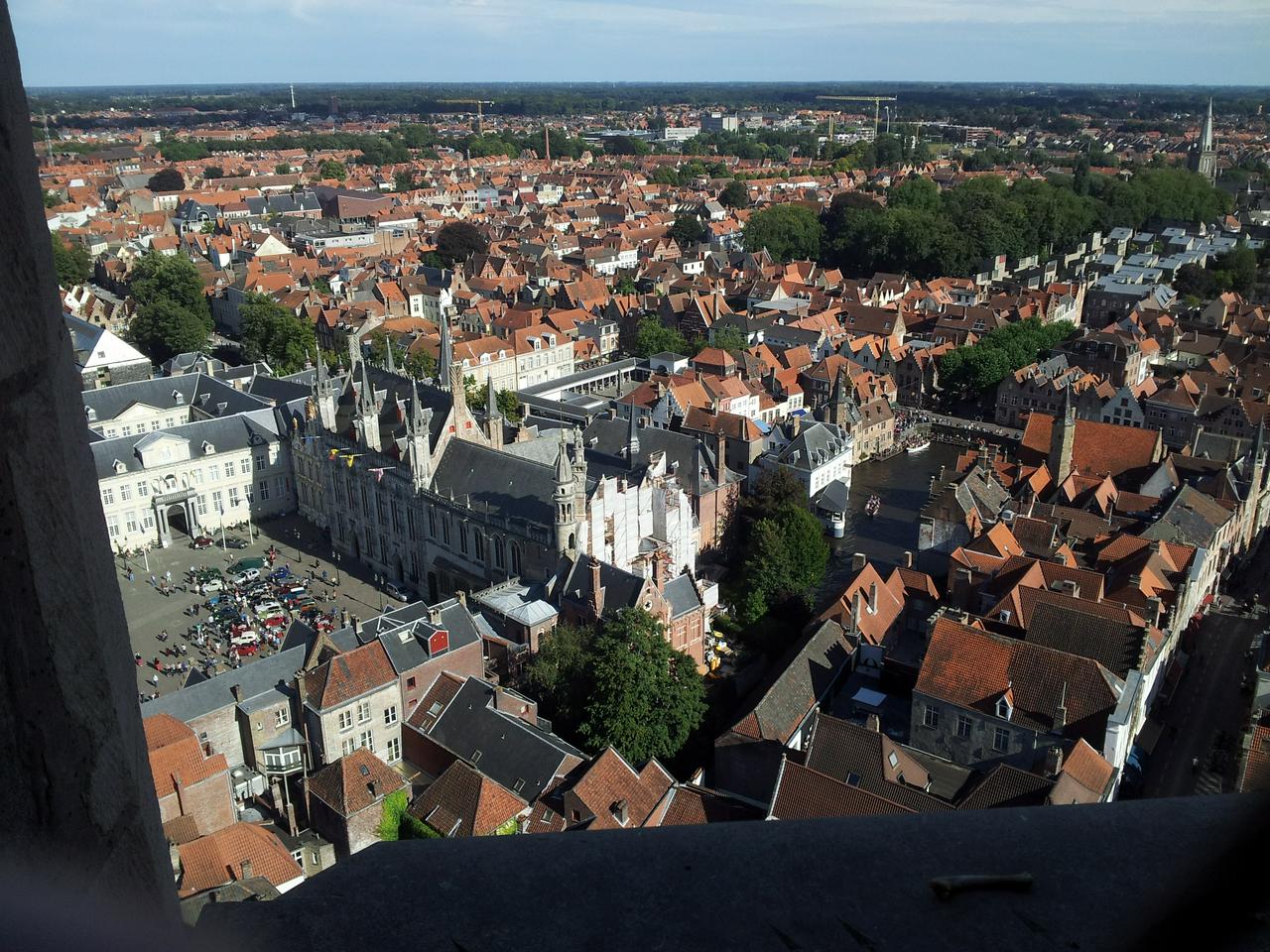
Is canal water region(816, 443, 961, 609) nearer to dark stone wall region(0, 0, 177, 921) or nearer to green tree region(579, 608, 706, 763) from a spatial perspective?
green tree region(579, 608, 706, 763)

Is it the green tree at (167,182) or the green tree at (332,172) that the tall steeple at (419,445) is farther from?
the green tree at (332,172)

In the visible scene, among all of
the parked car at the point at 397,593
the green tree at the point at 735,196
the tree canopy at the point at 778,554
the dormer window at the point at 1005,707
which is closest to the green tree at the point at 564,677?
the tree canopy at the point at 778,554

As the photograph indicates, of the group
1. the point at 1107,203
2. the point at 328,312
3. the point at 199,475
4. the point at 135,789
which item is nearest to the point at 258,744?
the point at 199,475

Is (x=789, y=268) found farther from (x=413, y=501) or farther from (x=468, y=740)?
(x=468, y=740)

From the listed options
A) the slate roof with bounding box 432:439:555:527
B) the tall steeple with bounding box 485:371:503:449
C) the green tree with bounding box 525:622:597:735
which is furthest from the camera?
the tall steeple with bounding box 485:371:503:449

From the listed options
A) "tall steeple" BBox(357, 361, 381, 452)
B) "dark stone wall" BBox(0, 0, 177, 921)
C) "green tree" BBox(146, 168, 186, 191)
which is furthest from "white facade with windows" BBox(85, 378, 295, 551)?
"green tree" BBox(146, 168, 186, 191)

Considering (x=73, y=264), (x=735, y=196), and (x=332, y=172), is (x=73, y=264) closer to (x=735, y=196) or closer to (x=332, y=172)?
(x=735, y=196)
